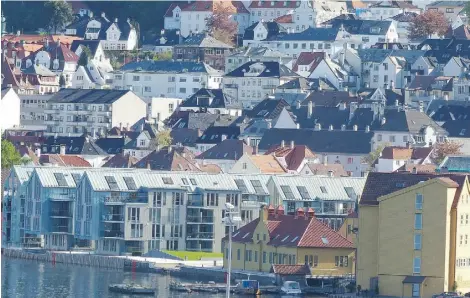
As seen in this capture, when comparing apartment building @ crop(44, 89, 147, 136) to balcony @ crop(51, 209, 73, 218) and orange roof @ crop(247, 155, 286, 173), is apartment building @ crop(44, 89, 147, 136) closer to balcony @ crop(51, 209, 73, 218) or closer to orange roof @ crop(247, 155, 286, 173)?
orange roof @ crop(247, 155, 286, 173)

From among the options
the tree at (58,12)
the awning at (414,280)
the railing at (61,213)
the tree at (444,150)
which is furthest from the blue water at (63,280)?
the tree at (58,12)

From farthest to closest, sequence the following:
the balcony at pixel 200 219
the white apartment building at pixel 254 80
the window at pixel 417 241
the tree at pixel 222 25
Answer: the tree at pixel 222 25, the white apartment building at pixel 254 80, the balcony at pixel 200 219, the window at pixel 417 241

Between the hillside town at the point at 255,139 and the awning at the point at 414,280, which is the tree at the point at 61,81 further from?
the awning at the point at 414,280

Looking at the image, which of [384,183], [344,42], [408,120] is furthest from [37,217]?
[344,42]

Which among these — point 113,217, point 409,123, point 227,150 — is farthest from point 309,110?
point 113,217

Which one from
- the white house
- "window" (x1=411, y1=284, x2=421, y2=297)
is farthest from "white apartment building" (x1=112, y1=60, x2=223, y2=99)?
"window" (x1=411, y1=284, x2=421, y2=297)

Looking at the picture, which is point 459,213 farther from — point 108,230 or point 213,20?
point 213,20
